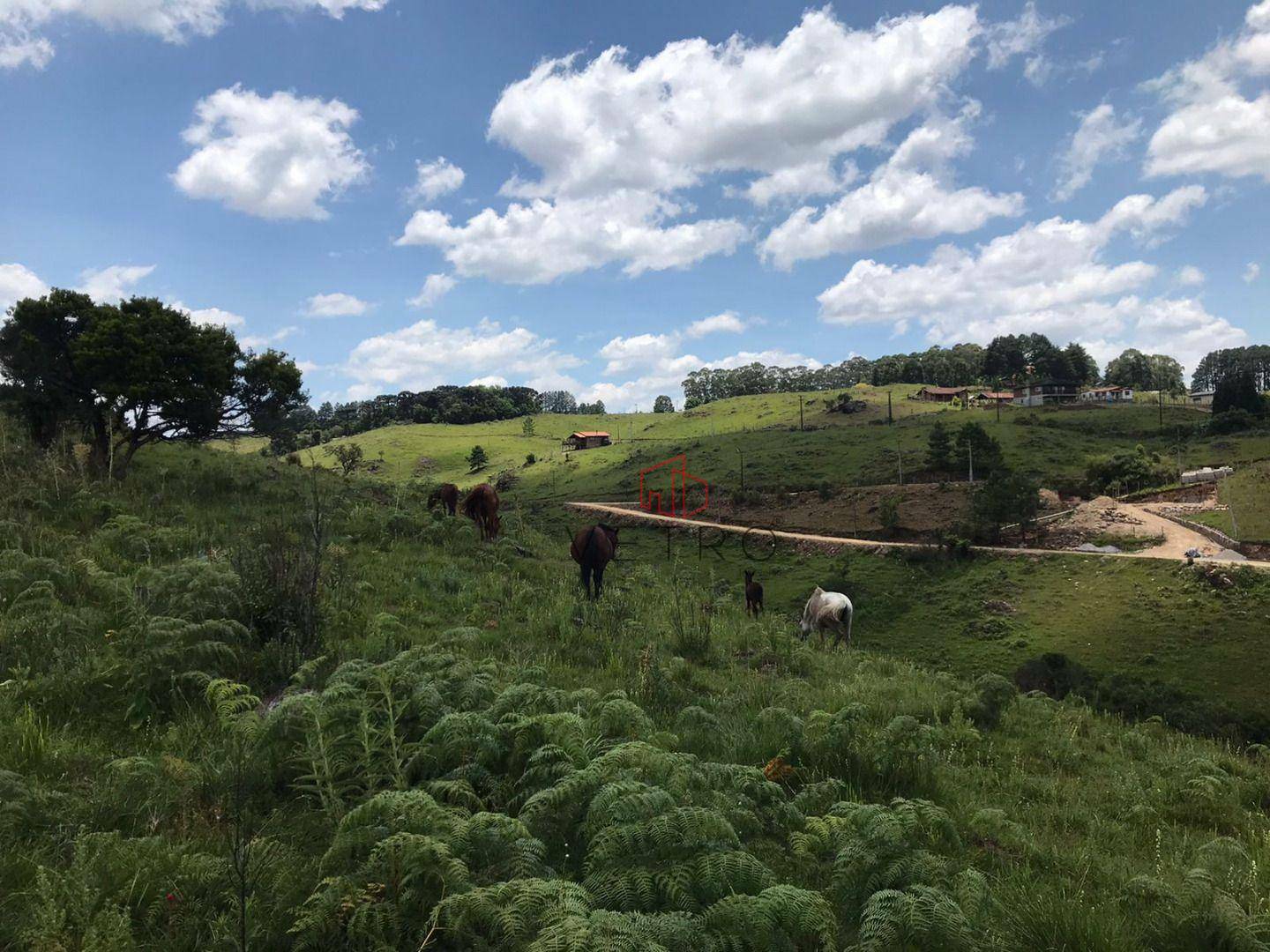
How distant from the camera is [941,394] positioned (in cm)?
12775

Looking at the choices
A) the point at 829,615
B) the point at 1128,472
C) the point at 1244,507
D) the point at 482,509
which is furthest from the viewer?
the point at 1128,472

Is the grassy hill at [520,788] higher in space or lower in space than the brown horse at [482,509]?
lower

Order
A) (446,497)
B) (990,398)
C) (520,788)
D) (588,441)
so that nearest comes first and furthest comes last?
(520,788) < (446,497) < (588,441) < (990,398)

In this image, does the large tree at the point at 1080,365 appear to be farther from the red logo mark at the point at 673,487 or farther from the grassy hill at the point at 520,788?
the grassy hill at the point at 520,788

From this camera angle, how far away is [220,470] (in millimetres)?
24000

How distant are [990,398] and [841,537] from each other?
8938 centimetres

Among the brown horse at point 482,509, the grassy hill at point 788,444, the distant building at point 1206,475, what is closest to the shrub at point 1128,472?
the distant building at point 1206,475

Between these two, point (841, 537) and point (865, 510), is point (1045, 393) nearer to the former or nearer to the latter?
point (865, 510)

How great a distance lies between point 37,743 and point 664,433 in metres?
120

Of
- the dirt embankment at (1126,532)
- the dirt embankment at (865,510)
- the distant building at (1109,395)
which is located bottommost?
the dirt embankment at (1126,532)

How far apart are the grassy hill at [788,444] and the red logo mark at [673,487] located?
5.01 feet

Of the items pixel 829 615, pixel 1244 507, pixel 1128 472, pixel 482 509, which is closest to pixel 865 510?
pixel 1128 472

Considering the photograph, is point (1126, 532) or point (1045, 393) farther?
point (1045, 393)

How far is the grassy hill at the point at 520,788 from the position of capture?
3316 millimetres
